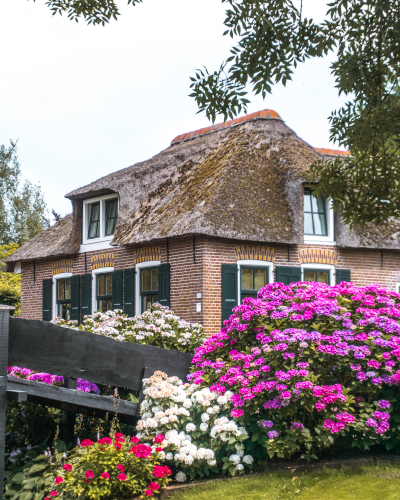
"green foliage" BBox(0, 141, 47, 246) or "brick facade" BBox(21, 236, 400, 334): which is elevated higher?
"green foliage" BBox(0, 141, 47, 246)

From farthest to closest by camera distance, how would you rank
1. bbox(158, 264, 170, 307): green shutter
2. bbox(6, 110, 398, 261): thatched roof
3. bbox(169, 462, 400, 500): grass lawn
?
bbox(158, 264, 170, 307): green shutter < bbox(6, 110, 398, 261): thatched roof < bbox(169, 462, 400, 500): grass lawn

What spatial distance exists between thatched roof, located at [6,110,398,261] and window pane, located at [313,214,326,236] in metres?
0.40

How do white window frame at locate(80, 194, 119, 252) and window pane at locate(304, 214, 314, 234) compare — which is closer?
window pane at locate(304, 214, 314, 234)

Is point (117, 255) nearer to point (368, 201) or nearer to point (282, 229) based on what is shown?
point (282, 229)

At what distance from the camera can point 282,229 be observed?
13070mm

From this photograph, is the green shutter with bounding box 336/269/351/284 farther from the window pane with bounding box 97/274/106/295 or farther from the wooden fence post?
the wooden fence post

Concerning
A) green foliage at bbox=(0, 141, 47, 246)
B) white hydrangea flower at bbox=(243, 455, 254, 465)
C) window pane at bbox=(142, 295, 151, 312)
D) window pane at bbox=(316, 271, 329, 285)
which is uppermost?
green foliage at bbox=(0, 141, 47, 246)

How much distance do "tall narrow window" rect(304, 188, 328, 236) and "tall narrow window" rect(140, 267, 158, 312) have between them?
3.93 m

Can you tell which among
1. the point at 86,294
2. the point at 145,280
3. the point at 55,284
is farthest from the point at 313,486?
the point at 55,284

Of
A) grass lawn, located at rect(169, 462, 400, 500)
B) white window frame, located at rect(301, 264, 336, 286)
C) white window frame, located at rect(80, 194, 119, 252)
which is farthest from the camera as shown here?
white window frame, located at rect(80, 194, 119, 252)

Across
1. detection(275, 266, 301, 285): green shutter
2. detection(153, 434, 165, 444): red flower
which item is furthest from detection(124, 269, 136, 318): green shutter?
detection(153, 434, 165, 444): red flower

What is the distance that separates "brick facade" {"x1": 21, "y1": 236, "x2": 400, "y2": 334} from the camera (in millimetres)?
12438

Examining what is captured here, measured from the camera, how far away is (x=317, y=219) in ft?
46.2

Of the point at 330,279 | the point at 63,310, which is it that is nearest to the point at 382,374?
the point at 330,279
